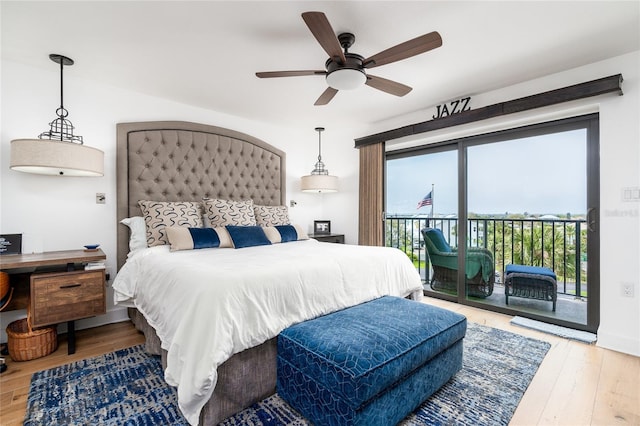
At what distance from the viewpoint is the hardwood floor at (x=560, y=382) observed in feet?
5.27

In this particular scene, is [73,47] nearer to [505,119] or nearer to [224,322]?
[224,322]

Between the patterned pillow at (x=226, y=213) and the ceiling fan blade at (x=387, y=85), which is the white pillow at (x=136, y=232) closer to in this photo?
the patterned pillow at (x=226, y=213)

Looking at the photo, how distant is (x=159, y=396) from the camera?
174cm

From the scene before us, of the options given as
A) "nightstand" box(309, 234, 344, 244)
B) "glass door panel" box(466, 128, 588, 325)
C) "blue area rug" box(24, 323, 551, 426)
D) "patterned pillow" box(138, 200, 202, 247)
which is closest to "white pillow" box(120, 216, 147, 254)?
"patterned pillow" box(138, 200, 202, 247)

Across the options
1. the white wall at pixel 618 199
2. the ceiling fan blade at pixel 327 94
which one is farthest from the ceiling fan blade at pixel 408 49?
the white wall at pixel 618 199

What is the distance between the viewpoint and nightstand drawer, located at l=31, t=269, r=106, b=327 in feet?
7.07

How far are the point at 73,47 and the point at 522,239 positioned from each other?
4784 millimetres

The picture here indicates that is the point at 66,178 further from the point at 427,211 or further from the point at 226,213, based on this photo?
the point at 427,211

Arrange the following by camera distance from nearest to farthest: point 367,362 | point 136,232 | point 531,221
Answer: point 367,362 → point 136,232 → point 531,221

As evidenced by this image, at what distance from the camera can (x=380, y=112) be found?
152 inches

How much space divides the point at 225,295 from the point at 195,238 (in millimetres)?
1432

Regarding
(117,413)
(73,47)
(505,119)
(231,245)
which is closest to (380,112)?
(505,119)

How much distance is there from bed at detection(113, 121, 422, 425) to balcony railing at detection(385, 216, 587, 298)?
1.34 m

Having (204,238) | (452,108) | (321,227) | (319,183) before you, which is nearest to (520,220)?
(452,108)
